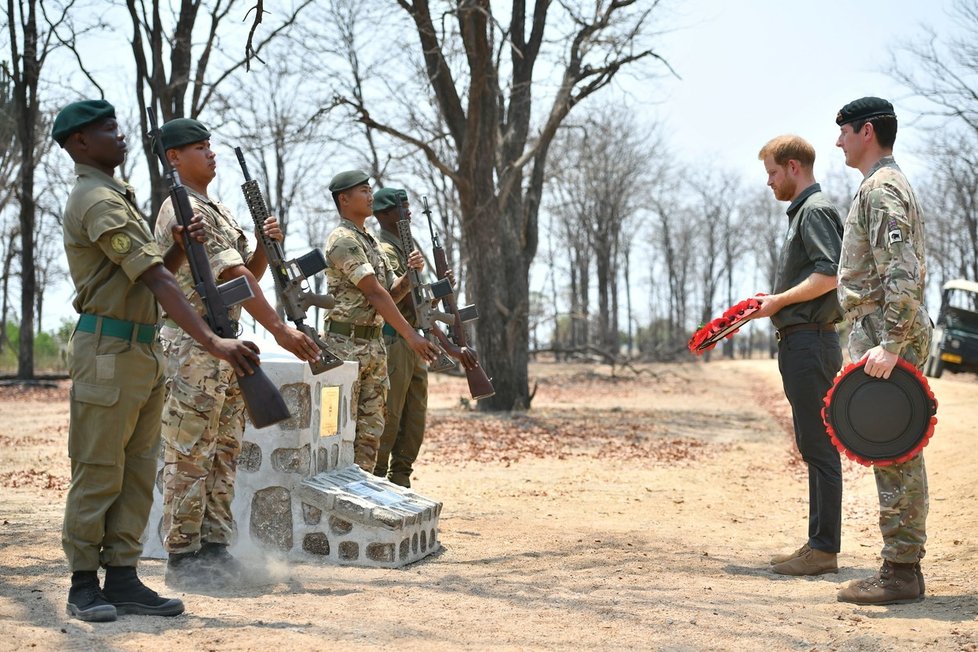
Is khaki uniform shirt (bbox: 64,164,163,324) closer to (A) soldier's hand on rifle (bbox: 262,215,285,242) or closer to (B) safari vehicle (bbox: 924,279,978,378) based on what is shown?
(A) soldier's hand on rifle (bbox: 262,215,285,242)

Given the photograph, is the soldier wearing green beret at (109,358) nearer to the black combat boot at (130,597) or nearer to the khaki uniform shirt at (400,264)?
the black combat boot at (130,597)

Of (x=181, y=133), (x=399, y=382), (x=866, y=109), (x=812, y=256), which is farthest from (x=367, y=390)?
(x=866, y=109)

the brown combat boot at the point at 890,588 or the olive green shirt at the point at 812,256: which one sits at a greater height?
the olive green shirt at the point at 812,256

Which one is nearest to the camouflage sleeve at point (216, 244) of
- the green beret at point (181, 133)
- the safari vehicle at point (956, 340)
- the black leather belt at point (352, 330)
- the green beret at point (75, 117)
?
the green beret at point (181, 133)

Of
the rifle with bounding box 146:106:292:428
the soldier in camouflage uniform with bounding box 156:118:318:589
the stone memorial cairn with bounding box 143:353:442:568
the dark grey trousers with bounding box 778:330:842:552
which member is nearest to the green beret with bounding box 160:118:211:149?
the soldier in camouflage uniform with bounding box 156:118:318:589

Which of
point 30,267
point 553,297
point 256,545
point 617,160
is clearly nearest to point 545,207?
point 617,160

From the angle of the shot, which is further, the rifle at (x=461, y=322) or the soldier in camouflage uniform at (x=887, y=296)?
the rifle at (x=461, y=322)

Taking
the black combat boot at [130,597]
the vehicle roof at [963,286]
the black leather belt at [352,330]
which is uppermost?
the vehicle roof at [963,286]

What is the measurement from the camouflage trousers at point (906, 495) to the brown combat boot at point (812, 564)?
751 millimetres

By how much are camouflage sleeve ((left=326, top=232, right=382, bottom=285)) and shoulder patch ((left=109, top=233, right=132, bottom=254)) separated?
212 cm

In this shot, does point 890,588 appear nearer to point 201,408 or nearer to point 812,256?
point 812,256

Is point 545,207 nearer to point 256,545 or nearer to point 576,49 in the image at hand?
point 576,49

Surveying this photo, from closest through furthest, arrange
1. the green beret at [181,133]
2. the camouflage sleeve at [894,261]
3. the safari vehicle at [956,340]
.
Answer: the camouflage sleeve at [894,261]
the green beret at [181,133]
the safari vehicle at [956,340]

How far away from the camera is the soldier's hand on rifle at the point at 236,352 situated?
4027 millimetres
